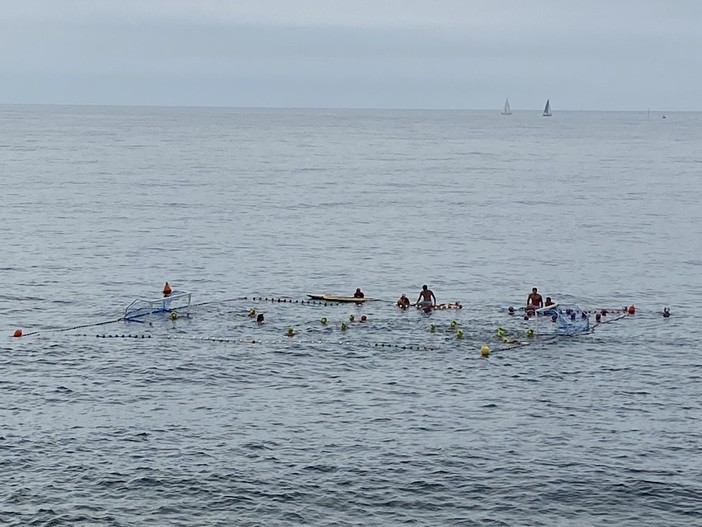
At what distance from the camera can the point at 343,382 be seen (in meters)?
52.6

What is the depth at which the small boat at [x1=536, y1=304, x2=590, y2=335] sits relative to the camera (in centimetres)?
6253

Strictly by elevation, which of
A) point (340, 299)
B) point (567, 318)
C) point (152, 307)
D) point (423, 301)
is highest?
point (423, 301)

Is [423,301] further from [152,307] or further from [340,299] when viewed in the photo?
[152,307]

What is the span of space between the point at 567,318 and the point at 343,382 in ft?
60.6

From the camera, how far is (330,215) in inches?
4771

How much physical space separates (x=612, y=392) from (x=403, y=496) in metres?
16.8

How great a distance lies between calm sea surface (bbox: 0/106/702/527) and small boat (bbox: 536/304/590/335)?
1166 mm

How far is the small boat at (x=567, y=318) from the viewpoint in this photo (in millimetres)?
62531

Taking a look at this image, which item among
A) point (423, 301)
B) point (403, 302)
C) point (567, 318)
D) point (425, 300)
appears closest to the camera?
point (567, 318)

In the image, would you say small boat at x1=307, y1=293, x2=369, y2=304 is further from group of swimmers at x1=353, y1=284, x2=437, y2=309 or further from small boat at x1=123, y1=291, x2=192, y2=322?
small boat at x1=123, y1=291, x2=192, y2=322

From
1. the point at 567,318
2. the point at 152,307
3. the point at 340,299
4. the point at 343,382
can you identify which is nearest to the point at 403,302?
the point at 340,299

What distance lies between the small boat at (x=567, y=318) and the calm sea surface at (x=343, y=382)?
1.17 metres

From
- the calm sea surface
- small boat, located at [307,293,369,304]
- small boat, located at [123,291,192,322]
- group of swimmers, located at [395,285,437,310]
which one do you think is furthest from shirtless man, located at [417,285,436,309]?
small boat, located at [123,291,192,322]

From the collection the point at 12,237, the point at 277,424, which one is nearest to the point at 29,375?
the point at 277,424
